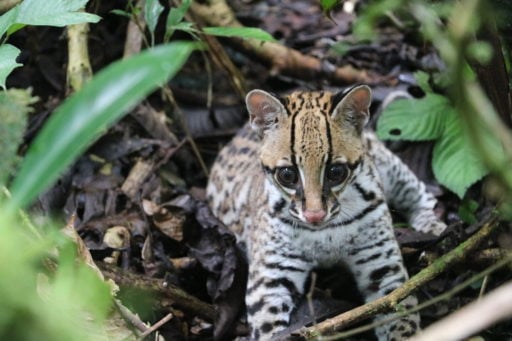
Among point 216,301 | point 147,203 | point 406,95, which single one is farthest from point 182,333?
point 406,95

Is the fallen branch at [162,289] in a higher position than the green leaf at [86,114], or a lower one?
higher

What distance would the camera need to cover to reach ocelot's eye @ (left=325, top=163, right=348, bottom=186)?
12.4 feet

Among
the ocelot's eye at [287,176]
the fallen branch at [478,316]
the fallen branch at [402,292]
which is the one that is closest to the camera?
the fallen branch at [478,316]

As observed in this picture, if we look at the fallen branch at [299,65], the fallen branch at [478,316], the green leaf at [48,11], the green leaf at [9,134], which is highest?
the fallen branch at [299,65]

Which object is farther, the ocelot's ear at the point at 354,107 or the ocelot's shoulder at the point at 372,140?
the ocelot's shoulder at the point at 372,140

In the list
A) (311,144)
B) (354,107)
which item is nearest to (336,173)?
(311,144)

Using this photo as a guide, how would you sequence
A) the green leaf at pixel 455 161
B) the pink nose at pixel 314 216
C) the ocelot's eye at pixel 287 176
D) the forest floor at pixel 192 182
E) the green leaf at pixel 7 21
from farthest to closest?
the green leaf at pixel 455 161
the forest floor at pixel 192 182
the ocelot's eye at pixel 287 176
the pink nose at pixel 314 216
the green leaf at pixel 7 21

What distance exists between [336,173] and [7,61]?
1.67m

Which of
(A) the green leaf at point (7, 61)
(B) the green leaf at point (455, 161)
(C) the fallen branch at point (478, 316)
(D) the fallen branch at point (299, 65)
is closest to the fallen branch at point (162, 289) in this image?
(A) the green leaf at point (7, 61)

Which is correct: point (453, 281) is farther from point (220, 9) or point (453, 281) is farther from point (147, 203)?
point (220, 9)

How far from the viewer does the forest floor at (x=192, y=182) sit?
4.22 meters

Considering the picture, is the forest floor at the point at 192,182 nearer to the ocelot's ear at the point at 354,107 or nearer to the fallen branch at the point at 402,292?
the fallen branch at the point at 402,292

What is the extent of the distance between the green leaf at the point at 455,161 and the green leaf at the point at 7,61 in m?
2.77

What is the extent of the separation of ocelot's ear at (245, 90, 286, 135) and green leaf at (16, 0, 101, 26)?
3.62 ft
